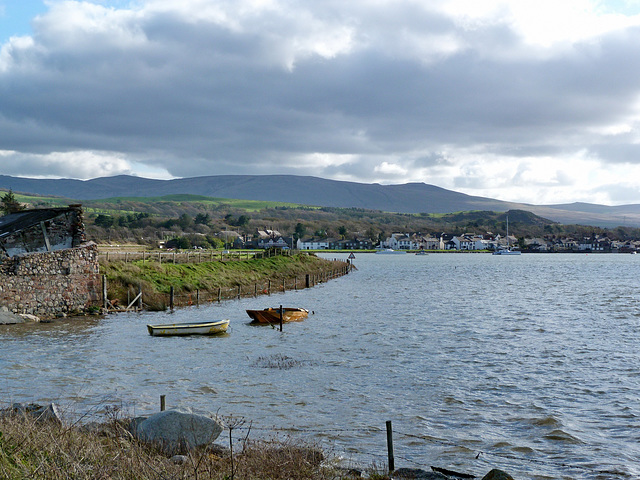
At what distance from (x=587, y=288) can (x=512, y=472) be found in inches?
2527

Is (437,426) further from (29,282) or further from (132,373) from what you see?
(29,282)

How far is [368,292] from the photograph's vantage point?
209 ft

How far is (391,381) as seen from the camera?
66.7ft

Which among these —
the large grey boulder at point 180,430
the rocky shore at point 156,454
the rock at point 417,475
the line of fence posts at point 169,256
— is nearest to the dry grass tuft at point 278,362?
the rocky shore at point 156,454

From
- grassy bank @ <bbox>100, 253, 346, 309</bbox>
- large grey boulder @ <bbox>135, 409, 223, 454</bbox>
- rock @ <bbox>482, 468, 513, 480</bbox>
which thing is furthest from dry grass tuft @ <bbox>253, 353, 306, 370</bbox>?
grassy bank @ <bbox>100, 253, 346, 309</bbox>

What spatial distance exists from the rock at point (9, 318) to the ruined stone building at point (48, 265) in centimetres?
44

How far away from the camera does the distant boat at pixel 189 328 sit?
98.5 feet

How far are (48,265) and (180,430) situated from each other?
85.8ft

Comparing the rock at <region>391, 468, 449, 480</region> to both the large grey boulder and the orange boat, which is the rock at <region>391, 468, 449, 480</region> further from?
the orange boat

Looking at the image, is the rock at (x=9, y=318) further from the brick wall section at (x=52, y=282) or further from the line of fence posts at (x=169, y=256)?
the line of fence posts at (x=169, y=256)

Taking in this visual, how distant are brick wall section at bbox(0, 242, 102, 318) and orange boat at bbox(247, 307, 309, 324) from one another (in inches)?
397

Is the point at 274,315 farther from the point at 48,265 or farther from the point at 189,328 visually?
the point at 48,265

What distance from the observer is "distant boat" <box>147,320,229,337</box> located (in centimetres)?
3003

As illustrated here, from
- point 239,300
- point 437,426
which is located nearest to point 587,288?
point 239,300
